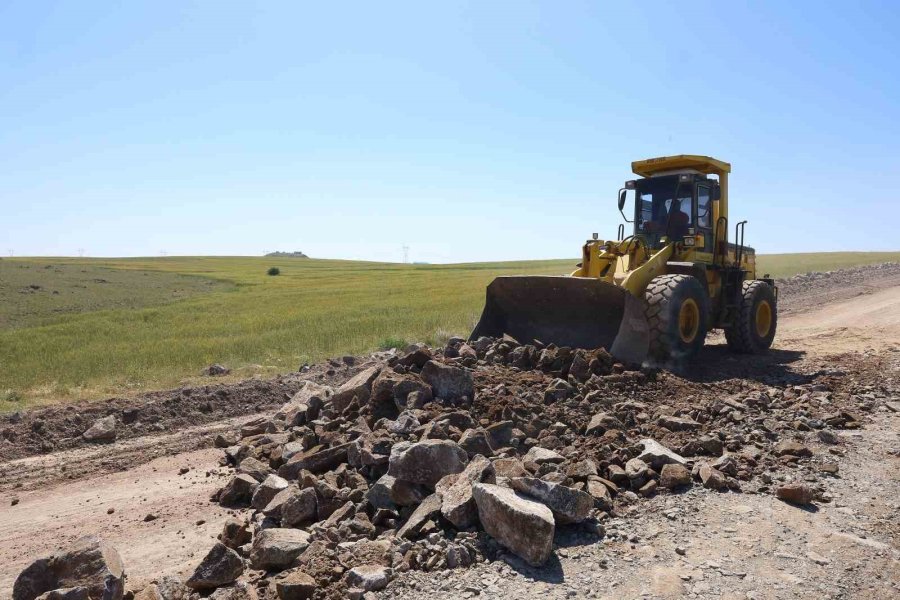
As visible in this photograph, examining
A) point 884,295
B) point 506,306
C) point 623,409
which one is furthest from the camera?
point 884,295

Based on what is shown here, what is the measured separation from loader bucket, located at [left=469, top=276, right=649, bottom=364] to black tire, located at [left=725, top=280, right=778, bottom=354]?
322 centimetres

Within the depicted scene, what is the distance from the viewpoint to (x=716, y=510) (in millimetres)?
4676

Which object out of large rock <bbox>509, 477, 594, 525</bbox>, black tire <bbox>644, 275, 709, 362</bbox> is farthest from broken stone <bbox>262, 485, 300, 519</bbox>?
black tire <bbox>644, 275, 709, 362</bbox>

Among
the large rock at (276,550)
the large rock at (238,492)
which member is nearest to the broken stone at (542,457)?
the large rock at (276,550)

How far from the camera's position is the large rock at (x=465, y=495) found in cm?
434

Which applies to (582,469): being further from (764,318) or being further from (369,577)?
(764,318)

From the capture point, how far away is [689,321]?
9508 millimetres

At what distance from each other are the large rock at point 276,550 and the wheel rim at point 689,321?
6.68m

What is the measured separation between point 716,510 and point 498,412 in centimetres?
221

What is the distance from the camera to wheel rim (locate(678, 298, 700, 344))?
30.7 feet

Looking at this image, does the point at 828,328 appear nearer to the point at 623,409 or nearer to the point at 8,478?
the point at 623,409

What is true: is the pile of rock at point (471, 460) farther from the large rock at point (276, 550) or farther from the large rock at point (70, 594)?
the large rock at point (70, 594)

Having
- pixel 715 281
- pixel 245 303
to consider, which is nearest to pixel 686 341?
pixel 715 281

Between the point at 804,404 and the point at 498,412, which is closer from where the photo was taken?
the point at 498,412
